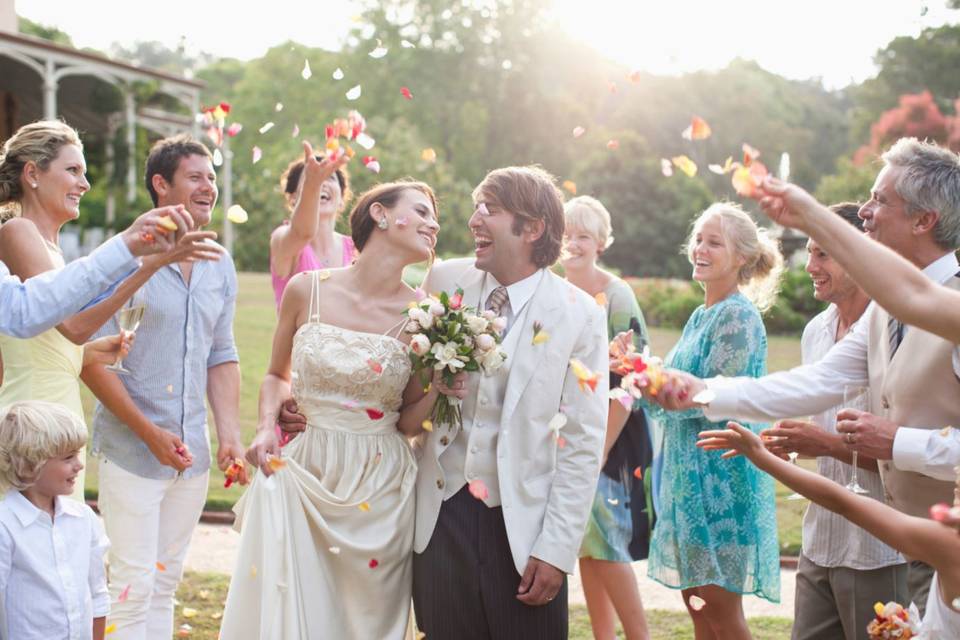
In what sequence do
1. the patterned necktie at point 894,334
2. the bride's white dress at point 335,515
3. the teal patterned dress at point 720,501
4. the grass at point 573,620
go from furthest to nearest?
1. the grass at point 573,620
2. the teal patterned dress at point 720,501
3. the bride's white dress at point 335,515
4. the patterned necktie at point 894,334

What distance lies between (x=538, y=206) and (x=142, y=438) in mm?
2108

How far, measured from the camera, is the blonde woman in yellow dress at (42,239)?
422cm

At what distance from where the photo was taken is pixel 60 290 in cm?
352

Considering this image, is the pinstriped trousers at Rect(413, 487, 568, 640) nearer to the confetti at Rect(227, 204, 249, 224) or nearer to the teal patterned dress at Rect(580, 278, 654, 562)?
the confetti at Rect(227, 204, 249, 224)

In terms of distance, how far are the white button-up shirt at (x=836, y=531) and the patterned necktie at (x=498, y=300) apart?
1355 millimetres

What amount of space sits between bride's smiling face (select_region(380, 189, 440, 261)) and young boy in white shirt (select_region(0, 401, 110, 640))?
1.42m

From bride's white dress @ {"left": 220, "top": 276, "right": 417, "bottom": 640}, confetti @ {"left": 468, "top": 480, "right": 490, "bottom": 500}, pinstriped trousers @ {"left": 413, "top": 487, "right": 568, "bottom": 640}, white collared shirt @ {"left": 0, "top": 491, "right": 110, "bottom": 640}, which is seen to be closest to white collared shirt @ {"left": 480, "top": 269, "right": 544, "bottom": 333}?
bride's white dress @ {"left": 220, "top": 276, "right": 417, "bottom": 640}

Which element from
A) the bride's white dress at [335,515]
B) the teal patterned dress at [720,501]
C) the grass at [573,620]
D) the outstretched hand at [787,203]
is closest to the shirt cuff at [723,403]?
the teal patterned dress at [720,501]

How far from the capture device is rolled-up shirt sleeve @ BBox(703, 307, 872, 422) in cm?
402

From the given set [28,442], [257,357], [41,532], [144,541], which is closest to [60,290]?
[28,442]

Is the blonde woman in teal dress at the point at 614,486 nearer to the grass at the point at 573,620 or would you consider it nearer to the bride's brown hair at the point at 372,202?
the grass at the point at 573,620

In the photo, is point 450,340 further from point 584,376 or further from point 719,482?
point 719,482

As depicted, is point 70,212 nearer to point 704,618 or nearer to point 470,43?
point 704,618

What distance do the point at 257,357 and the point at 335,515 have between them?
41.7ft
